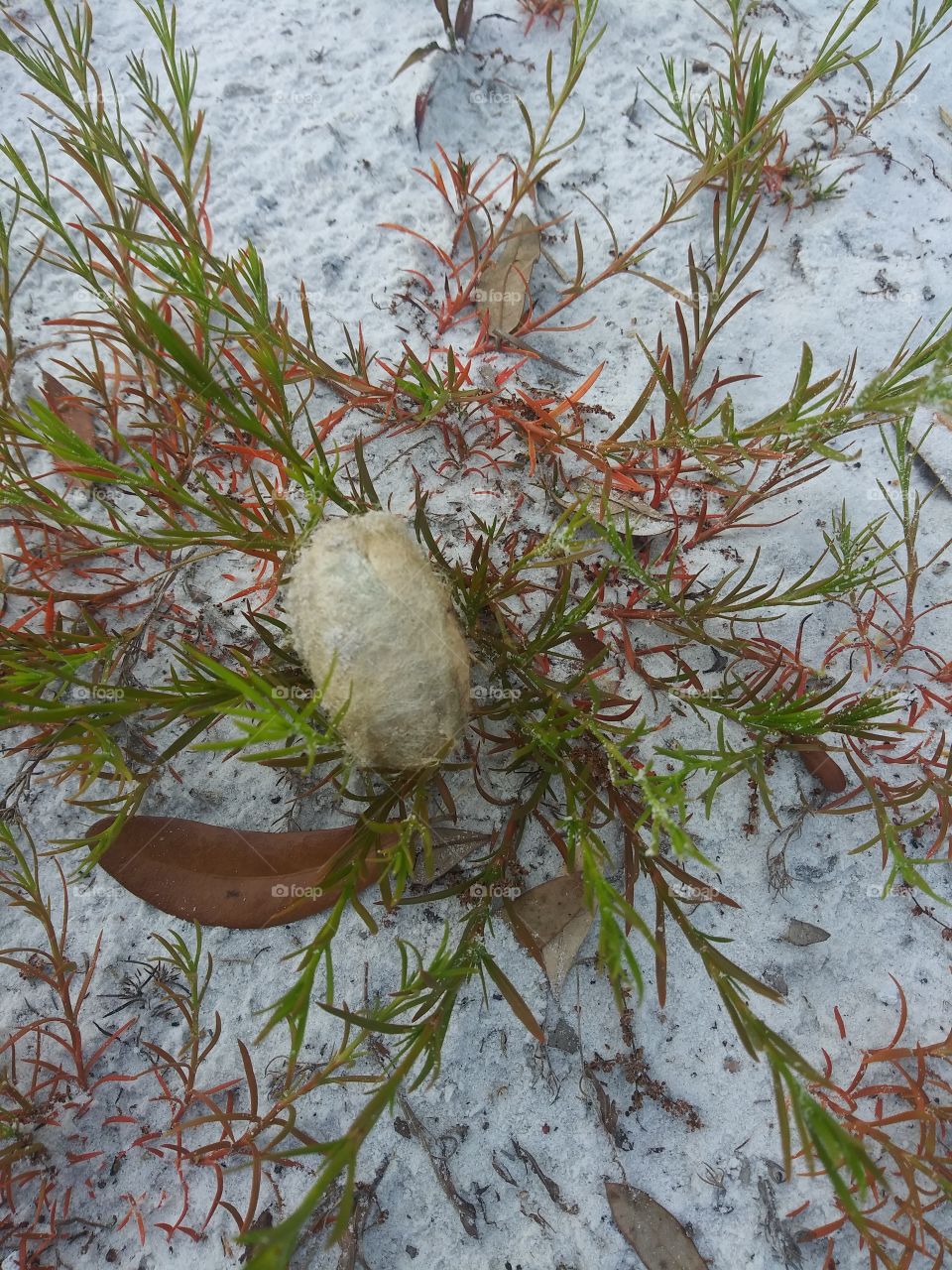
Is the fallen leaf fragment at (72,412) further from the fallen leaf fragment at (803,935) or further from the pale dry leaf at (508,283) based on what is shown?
the fallen leaf fragment at (803,935)

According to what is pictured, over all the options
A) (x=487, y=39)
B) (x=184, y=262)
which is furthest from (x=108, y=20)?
(x=184, y=262)

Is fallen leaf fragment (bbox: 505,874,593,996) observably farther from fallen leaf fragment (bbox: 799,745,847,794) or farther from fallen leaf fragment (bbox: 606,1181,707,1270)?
fallen leaf fragment (bbox: 799,745,847,794)

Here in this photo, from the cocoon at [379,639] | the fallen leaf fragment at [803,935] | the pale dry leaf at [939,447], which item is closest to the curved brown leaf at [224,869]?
the cocoon at [379,639]

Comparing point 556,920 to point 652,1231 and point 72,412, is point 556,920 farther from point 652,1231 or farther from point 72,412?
point 72,412

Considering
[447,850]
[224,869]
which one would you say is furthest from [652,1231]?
[224,869]

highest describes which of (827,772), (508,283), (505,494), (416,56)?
(416,56)
